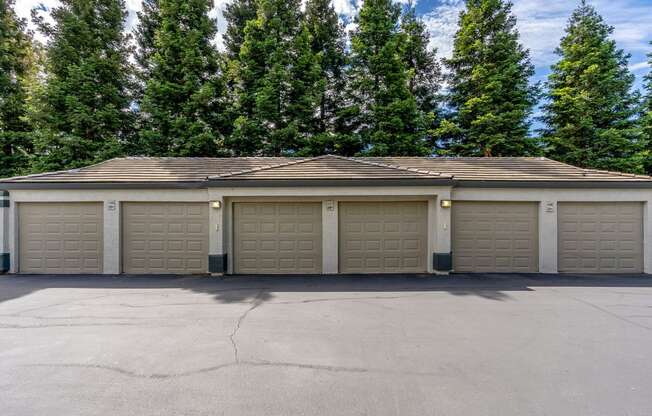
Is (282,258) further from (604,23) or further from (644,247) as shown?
(604,23)

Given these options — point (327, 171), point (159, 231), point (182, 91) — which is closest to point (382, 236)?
point (327, 171)

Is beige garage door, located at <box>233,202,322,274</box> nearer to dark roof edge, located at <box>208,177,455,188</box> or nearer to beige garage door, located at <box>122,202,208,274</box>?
dark roof edge, located at <box>208,177,455,188</box>

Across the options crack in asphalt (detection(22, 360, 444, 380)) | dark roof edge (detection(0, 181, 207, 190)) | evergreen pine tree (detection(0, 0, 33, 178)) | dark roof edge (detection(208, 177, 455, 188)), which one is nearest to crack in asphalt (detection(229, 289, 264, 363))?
crack in asphalt (detection(22, 360, 444, 380))

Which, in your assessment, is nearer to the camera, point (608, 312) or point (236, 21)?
point (608, 312)

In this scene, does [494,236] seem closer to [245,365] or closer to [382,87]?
[245,365]

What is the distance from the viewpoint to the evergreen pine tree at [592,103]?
1401 centimetres

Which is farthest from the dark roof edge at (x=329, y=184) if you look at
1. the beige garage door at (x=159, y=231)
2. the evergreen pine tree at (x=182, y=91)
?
the evergreen pine tree at (x=182, y=91)

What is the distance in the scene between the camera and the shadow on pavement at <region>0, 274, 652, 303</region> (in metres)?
6.42

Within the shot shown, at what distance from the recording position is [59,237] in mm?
8453

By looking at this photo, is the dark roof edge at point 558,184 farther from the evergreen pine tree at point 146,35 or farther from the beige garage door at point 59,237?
the evergreen pine tree at point 146,35

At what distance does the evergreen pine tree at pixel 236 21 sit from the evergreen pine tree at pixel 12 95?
9.72 m

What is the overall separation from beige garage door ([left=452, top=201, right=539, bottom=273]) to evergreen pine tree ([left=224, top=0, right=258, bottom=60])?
13924 mm

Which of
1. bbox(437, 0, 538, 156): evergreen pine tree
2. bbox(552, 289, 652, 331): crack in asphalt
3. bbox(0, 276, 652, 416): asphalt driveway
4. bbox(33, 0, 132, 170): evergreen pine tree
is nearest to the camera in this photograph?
bbox(0, 276, 652, 416): asphalt driveway

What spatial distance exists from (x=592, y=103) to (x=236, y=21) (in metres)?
18.0
